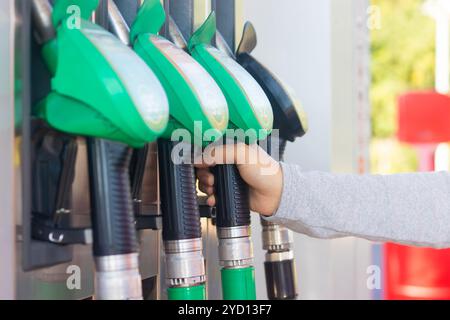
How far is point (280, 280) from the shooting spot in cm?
76

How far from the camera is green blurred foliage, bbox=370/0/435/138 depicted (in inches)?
236

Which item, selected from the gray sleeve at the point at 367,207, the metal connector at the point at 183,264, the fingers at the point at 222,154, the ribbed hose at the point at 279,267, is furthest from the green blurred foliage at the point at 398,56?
the metal connector at the point at 183,264

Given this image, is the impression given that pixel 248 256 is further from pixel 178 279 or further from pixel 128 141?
pixel 128 141

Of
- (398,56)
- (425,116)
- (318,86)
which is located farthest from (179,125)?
(398,56)

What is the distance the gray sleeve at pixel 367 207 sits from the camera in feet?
2.58

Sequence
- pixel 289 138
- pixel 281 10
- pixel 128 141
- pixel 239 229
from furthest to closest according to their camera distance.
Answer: pixel 281 10 < pixel 289 138 < pixel 239 229 < pixel 128 141

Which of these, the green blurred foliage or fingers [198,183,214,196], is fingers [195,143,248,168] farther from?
the green blurred foliage

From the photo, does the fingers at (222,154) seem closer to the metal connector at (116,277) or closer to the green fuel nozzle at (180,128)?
the green fuel nozzle at (180,128)

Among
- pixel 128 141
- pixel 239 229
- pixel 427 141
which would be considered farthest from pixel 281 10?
pixel 427 141

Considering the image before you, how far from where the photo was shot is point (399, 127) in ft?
6.88

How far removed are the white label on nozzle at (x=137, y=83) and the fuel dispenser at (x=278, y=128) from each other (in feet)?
0.85

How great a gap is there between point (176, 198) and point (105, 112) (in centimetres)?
15

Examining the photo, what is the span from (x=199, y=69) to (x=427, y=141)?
60.2 inches

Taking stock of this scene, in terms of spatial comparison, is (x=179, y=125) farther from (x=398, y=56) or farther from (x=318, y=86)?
(x=398, y=56)
